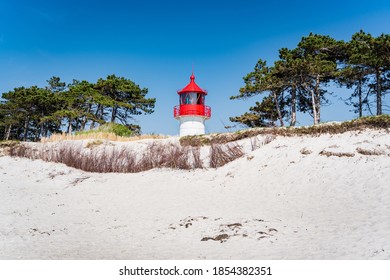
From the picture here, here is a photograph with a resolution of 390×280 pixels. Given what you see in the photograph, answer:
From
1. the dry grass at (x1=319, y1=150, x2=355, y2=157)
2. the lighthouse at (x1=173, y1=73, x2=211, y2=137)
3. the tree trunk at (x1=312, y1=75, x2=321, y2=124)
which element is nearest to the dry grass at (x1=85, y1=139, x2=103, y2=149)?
the lighthouse at (x1=173, y1=73, x2=211, y2=137)

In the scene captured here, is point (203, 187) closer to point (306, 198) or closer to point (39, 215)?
point (306, 198)

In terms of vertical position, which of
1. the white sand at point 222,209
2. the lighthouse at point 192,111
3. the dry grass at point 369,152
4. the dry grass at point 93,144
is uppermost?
the lighthouse at point 192,111

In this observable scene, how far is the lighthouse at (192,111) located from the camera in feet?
74.9

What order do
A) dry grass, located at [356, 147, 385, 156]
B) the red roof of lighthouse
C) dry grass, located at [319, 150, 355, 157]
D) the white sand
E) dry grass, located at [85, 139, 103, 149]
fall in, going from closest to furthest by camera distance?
the white sand
dry grass, located at [356, 147, 385, 156]
dry grass, located at [319, 150, 355, 157]
dry grass, located at [85, 139, 103, 149]
the red roof of lighthouse

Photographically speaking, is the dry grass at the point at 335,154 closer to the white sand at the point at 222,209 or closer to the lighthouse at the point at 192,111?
the white sand at the point at 222,209

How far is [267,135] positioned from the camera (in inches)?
571

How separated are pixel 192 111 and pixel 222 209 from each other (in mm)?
14948

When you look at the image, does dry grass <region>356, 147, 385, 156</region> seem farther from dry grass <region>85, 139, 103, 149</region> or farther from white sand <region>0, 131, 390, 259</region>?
dry grass <region>85, 139, 103, 149</region>

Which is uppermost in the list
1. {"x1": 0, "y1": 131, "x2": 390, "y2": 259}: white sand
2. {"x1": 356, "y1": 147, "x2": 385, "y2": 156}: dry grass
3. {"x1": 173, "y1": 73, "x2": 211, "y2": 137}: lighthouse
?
{"x1": 173, "y1": 73, "x2": 211, "y2": 137}: lighthouse

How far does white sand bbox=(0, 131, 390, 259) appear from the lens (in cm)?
546

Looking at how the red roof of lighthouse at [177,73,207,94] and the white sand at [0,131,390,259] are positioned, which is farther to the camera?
the red roof of lighthouse at [177,73,207,94]

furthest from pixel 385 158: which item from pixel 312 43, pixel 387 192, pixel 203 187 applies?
pixel 312 43

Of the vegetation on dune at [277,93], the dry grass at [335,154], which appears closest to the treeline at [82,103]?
the vegetation on dune at [277,93]
